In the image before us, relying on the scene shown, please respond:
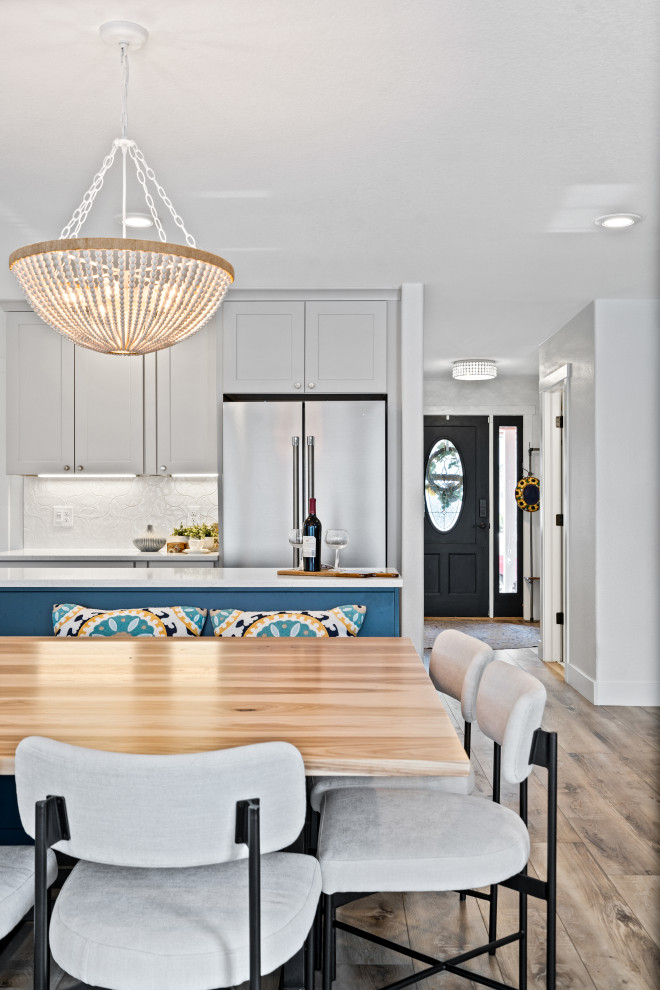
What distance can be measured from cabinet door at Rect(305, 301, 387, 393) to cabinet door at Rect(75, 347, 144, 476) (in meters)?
1.04

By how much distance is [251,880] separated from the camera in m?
1.31

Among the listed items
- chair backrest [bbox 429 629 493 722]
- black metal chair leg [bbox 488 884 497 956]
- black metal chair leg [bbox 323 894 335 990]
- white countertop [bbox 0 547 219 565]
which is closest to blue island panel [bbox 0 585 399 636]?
chair backrest [bbox 429 629 493 722]

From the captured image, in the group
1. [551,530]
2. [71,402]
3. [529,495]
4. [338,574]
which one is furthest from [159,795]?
[529,495]

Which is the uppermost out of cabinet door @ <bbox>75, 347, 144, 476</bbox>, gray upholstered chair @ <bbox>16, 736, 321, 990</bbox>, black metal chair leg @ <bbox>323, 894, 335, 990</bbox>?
cabinet door @ <bbox>75, 347, 144, 476</bbox>

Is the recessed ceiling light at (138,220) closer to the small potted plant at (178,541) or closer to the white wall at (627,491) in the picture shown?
the small potted plant at (178,541)

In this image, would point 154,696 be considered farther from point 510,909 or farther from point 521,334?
point 521,334

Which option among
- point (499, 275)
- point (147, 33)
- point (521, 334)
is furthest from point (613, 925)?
point (521, 334)

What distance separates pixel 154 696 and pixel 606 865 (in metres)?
1.76

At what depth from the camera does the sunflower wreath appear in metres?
7.94

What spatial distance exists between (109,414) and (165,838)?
3741 mm

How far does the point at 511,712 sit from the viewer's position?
175 cm

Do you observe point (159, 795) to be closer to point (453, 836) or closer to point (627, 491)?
point (453, 836)

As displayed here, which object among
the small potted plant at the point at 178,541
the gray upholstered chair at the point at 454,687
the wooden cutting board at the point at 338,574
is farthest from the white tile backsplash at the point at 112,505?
the gray upholstered chair at the point at 454,687

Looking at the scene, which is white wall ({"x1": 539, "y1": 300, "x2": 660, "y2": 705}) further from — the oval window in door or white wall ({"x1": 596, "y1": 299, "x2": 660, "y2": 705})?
the oval window in door
